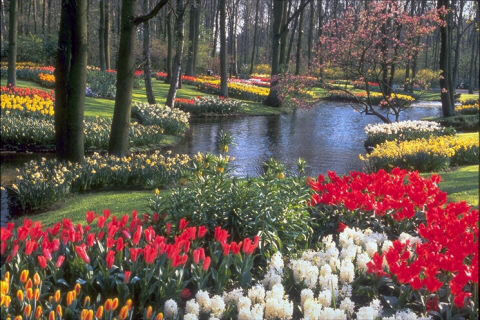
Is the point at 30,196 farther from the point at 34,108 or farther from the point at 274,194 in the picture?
the point at 34,108

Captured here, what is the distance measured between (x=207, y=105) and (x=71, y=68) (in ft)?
49.4

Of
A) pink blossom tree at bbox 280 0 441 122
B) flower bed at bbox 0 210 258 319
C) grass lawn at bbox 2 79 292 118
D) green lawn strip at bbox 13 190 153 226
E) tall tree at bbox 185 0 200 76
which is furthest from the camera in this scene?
tall tree at bbox 185 0 200 76

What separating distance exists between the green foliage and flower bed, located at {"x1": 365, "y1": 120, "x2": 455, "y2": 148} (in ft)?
33.5

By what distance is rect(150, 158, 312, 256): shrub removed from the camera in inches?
190

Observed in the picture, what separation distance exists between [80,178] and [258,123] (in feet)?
45.0

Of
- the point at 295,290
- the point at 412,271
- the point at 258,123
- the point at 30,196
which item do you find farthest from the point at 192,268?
the point at 258,123

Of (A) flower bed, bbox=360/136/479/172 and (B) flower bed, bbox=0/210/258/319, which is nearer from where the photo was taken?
(B) flower bed, bbox=0/210/258/319

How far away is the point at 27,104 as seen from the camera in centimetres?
1468

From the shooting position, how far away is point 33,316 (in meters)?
3.00

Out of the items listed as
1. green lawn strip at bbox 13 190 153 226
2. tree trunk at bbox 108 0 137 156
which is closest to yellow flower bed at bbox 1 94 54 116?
tree trunk at bbox 108 0 137 156

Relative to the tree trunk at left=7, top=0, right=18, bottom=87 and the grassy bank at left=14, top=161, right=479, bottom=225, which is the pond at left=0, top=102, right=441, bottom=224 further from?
the tree trunk at left=7, top=0, right=18, bottom=87

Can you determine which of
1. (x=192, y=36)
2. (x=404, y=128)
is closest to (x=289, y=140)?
(x=404, y=128)

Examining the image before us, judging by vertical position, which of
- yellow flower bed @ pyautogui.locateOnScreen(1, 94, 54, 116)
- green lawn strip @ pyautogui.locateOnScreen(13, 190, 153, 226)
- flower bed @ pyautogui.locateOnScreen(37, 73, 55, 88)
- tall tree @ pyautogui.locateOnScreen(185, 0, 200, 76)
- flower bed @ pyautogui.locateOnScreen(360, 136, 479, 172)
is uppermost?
tall tree @ pyautogui.locateOnScreen(185, 0, 200, 76)

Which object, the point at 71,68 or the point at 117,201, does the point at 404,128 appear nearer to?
the point at 117,201
